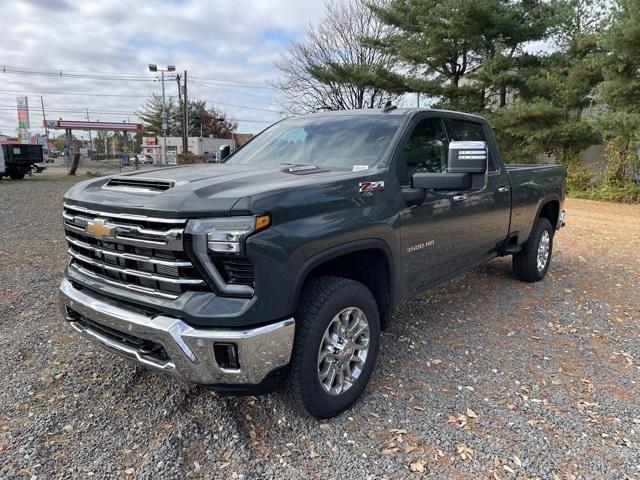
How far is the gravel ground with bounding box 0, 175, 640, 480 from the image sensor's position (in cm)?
243

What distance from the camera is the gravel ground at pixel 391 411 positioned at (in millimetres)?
2426

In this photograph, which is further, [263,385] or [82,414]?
[82,414]

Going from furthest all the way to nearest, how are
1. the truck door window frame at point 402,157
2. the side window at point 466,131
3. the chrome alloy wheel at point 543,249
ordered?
the chrome alloy wheel at point 543,249
the side window at point 466,131
the truck door window frame at point 402,157

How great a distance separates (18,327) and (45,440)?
1867 millimetres

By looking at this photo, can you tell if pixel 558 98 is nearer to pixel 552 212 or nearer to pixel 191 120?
pixel 552 212

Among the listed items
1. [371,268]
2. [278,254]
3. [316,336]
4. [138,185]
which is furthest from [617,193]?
[138,185]

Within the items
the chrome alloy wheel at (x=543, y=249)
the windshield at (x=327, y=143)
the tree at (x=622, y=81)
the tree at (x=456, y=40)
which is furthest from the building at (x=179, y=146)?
the windshield at (x=327, y=143)

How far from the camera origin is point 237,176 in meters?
2.88

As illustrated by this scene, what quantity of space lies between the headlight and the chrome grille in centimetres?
9

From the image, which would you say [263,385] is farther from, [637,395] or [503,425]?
[637,395]

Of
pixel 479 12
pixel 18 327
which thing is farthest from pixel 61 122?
pixel 18 327

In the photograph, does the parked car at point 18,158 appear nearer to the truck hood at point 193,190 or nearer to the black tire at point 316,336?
the truck hood at point 193,190

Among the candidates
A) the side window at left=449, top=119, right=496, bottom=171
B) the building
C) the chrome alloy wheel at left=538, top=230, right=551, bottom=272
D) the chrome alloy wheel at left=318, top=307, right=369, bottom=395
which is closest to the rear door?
the side window at left=449, top=119, right=496, bottom=171

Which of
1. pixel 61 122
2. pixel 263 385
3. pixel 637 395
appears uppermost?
pixel 61 122
